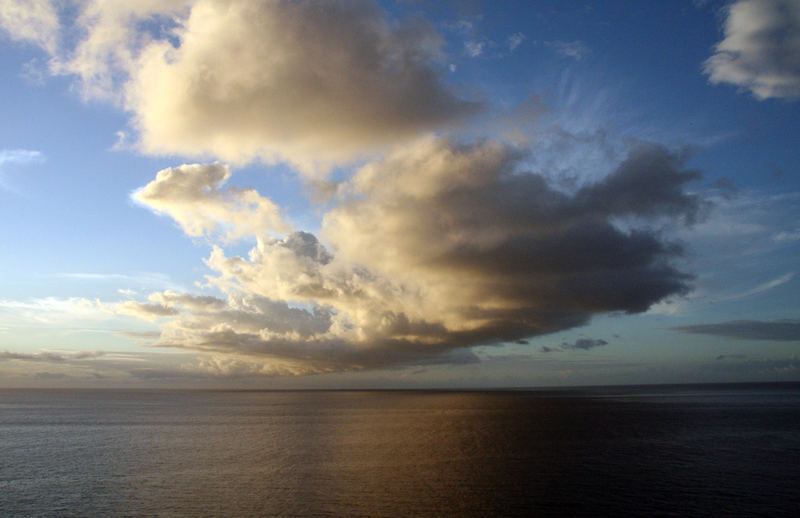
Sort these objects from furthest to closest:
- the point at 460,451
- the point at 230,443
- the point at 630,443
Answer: the point at 230,443 < the point at 630,443 < the point at 460,451

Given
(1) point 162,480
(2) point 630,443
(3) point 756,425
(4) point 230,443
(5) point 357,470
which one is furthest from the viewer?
(3) point 756,425

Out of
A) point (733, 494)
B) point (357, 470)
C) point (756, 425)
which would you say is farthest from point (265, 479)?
point (756, 425)

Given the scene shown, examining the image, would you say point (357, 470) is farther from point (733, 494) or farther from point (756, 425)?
point (756, 425)

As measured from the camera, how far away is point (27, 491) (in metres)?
41.4

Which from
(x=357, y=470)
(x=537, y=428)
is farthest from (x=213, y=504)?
(x=537, y=428)

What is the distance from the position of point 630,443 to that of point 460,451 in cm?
2402

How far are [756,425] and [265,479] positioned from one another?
8597 cm

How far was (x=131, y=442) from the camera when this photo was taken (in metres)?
73.7

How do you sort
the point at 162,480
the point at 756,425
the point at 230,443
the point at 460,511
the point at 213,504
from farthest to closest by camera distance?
the point at 756,425, the point at 230,443, the point at 162,480, the point at 213,504, the point at 460,511

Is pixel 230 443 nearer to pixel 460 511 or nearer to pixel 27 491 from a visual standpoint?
pixel 27 491

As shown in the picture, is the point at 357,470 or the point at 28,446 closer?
the point at 357,470

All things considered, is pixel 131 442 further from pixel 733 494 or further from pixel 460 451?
pixel 733 494

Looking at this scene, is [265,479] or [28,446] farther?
[28,446]

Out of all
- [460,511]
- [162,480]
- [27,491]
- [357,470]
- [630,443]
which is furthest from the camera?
[630,443]
